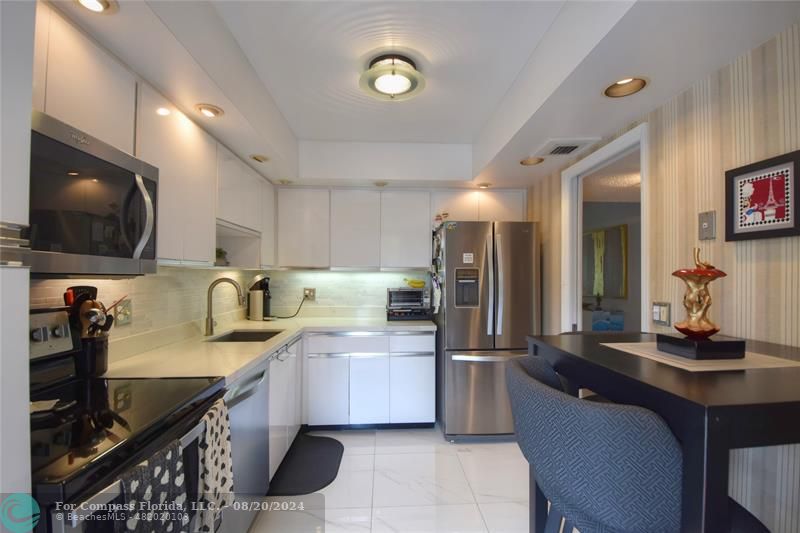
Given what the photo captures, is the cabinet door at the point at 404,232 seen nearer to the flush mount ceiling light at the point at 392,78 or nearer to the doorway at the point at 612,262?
the flush mount ceiling light at the point at 392,78

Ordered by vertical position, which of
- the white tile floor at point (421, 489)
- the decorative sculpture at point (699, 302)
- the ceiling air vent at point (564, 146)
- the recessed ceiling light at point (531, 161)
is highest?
the recessed ceiling light at point (531, 161)

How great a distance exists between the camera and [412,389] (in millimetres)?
2709

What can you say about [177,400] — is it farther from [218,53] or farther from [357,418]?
[357,418]

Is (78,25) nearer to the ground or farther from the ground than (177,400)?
farther from the ground

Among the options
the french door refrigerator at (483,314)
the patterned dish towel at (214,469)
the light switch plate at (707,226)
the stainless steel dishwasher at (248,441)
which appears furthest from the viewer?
the french door refrigerator at (483,314)

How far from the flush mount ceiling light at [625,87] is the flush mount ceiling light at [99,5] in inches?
74.1

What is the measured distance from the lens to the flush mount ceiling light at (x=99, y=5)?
960 millimetres

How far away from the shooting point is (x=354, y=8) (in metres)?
1.36

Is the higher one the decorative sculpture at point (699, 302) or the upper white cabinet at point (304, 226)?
the upper white cabinet at point (304, 226)

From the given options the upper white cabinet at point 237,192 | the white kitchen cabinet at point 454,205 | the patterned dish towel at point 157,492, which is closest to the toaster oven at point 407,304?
the white kitchen cabinet at point 454,205

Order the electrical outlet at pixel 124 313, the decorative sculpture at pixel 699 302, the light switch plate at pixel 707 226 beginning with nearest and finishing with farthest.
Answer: the decorative sculpture at pixel 699 302 < the light switch plate at pixel 707 226 < the electrical outlet at pixel 124 313

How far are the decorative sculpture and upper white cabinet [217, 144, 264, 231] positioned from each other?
2.24m

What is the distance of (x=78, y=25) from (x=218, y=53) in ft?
1.50

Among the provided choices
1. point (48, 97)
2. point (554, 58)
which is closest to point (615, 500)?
point (554, 58)
